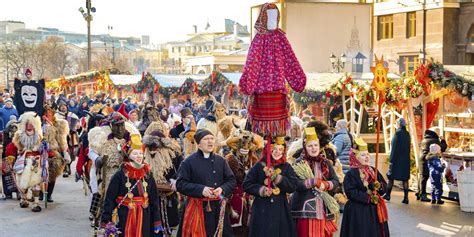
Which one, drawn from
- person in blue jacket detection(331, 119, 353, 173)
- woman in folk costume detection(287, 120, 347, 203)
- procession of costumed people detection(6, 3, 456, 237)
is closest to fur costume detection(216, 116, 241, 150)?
woman in folk costume detection(287, 120, 347, 203)

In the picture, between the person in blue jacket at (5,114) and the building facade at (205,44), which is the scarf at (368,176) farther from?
the building facade at (205,44)

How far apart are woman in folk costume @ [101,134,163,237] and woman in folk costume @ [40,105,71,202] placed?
5574 millimetres

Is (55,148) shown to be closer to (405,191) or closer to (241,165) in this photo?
(241,165)

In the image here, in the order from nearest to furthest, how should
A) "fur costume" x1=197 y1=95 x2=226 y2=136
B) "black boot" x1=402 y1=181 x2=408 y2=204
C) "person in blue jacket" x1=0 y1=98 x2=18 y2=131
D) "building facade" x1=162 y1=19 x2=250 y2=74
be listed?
"fur costume" x1=197 y1=95 x2=226 y2=136 → "black boot" x1=402 y1=181 x2=408 y2=204 → "person in blue jacket" x1=0 y1=98 x2=18 y2=131 → "building facade" x1=162 y1=19 x2=250 y2=74

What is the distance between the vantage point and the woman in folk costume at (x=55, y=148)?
14734 mm

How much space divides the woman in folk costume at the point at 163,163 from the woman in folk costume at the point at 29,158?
11.1 ft

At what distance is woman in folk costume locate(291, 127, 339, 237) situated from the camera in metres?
9.57

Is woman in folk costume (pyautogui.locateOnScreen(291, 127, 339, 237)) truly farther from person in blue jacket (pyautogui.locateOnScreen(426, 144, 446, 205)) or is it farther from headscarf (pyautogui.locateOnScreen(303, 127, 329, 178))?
person in blue jacket (pyautogui.locateOnScreen(426, 144, 446, 205))

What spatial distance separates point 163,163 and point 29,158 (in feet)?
12.8

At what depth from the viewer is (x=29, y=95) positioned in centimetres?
1547

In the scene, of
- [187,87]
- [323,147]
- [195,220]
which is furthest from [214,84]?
[195,220]

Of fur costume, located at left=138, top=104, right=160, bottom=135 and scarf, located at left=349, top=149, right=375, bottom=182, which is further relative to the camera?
fur costume, located at left=138, top=104, right=160, bottom=135

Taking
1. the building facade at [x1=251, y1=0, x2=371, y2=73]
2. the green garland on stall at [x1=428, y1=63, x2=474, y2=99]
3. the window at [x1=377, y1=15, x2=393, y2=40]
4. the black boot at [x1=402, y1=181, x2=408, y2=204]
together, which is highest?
the window at [x1=377, y1=15, x2=393, y2=40]

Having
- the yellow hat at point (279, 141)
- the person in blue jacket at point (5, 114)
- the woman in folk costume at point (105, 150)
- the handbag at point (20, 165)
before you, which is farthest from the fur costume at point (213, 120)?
the person in blue jacket at point (5, 114)
